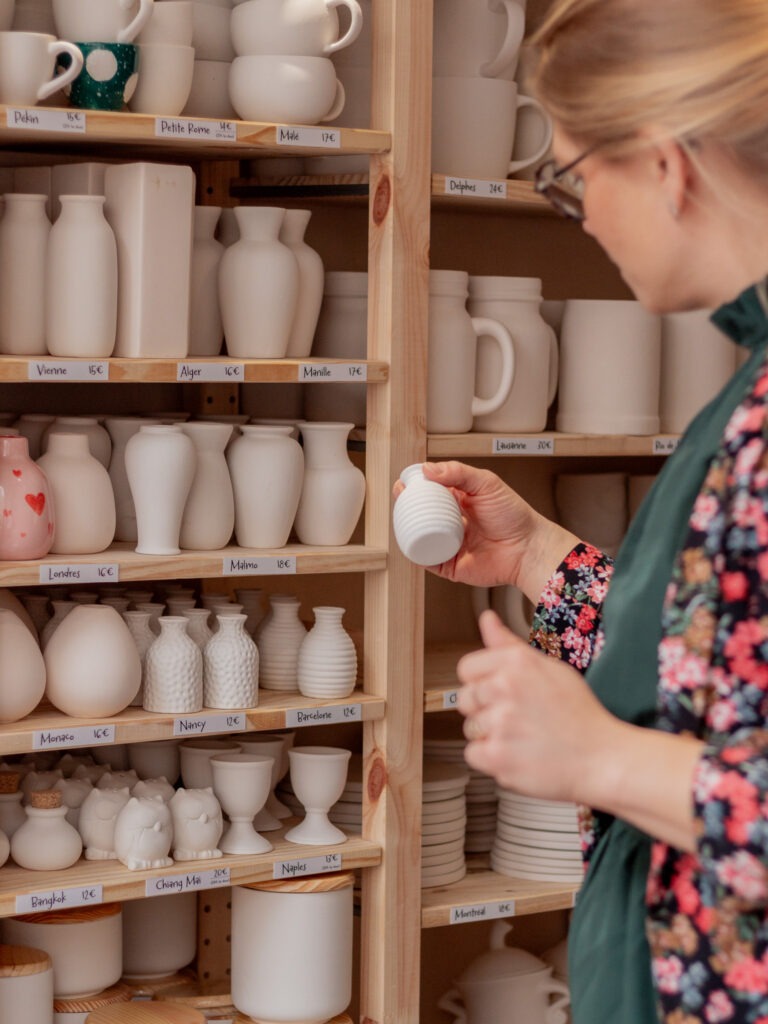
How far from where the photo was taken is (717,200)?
101 cm

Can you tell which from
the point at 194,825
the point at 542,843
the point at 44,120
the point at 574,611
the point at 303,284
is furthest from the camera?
the point at 542,843

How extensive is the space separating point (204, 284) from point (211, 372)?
20cm

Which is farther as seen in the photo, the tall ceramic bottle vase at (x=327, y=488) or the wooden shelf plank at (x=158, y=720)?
the tall ceramic bottle vase at (x=327, y=488)

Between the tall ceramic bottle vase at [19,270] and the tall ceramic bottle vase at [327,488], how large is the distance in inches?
16.5

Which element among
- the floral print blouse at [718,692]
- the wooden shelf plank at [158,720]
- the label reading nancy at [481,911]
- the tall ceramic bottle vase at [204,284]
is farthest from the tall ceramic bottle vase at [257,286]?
the floral print blouse at [718,692]

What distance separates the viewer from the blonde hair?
97 cm

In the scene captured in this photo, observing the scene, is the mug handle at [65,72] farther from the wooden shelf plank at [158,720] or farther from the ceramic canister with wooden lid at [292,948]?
the ceramic canister with wooden lid at [292,948]

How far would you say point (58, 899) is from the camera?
6.60 feet

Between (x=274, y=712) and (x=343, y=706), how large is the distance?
0.11 metres

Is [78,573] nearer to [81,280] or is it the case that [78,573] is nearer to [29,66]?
[81,280]

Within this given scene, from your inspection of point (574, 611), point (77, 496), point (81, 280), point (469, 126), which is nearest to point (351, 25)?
point (469, 126)

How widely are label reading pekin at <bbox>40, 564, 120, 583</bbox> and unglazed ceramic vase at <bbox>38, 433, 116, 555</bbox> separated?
77mm

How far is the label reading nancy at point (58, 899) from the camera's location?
1.99 m

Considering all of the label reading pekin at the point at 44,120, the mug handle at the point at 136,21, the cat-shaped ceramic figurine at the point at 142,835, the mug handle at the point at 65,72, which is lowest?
the cat-shaped ceramic figurine at the point at 142,835
